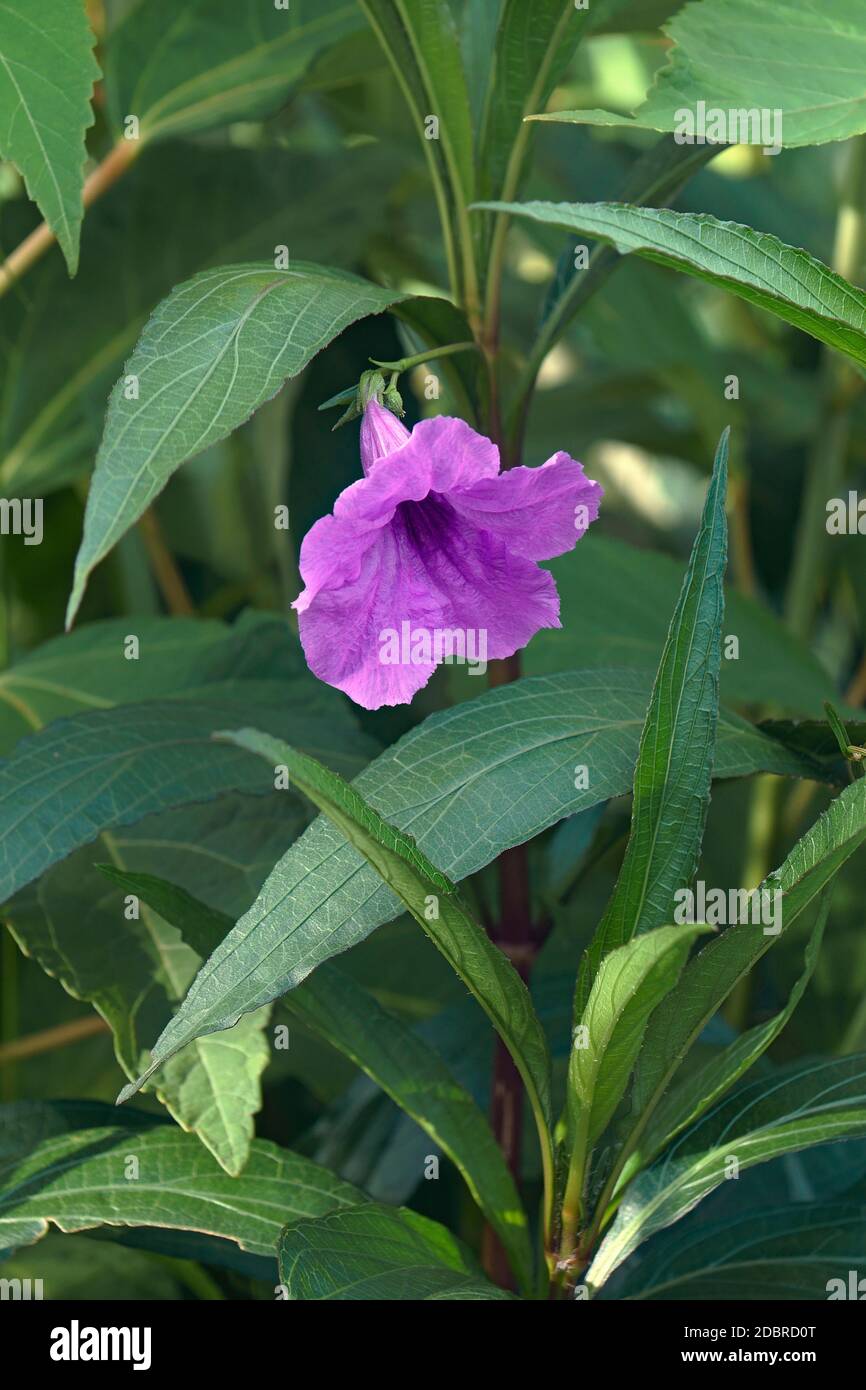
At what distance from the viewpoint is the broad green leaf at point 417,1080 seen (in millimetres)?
487

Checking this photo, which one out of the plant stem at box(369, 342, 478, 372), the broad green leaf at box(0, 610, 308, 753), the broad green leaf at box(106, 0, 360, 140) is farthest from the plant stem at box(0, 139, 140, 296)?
the plant stem at box(369, 342, 478, 372)

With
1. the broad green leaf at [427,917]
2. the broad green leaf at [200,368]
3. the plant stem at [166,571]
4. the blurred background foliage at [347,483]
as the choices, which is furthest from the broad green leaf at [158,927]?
the plant stem at [166,571]

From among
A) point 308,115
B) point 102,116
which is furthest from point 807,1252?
point 308,115

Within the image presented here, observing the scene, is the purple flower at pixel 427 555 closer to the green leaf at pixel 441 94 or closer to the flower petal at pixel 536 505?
the flower petal at pixel 536 505

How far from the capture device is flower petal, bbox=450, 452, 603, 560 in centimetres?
43

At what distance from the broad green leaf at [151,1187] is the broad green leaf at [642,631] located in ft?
0.93

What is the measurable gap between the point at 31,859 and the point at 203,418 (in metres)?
0.17

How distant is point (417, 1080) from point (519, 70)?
1.19 feet

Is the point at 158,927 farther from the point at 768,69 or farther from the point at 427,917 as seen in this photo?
the point at 768,69

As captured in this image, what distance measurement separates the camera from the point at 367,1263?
0.44 m

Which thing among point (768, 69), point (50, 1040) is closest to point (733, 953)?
point (768, 69)

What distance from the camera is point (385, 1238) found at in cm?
46

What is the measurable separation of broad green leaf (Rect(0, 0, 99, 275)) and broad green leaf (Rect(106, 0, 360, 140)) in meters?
0.22

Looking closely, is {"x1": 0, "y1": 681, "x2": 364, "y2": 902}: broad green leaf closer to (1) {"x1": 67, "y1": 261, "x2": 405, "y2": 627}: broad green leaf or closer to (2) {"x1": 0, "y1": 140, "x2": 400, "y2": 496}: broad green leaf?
(1) {"x1": 67, "y1": 261, "x2": 405, "y2": 627}: broad green leaf
